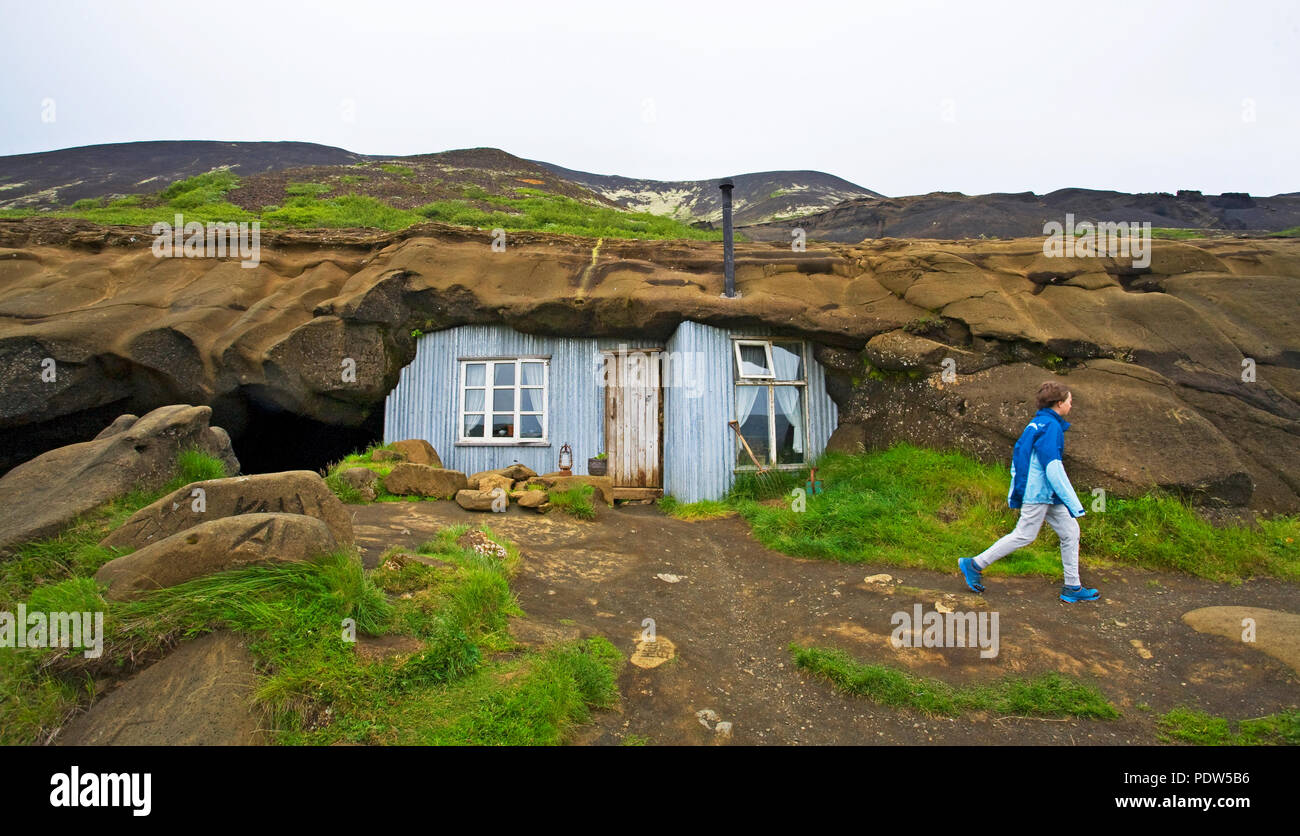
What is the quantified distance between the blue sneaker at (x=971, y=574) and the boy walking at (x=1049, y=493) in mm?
118

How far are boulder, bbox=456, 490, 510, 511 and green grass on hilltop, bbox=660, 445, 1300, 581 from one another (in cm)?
341

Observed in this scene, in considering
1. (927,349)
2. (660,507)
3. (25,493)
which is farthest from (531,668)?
(927,349)

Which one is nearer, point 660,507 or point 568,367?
point 660,507

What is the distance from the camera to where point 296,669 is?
11.2ft

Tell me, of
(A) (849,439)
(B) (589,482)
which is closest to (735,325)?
(A) (849,439)

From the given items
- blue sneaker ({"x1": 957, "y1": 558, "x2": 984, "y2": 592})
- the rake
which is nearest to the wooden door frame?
the rake

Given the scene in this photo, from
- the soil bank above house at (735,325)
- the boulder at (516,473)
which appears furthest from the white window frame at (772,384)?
the boulder at (516,473)

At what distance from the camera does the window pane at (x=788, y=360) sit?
10.7 metres

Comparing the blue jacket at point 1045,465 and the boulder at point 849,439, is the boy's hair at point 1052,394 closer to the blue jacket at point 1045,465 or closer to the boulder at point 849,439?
the blue jacket at point 1045,465

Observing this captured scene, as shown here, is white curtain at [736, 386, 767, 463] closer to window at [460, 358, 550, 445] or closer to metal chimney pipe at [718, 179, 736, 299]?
metal chimney pipe at [718, 179, 736, 299]

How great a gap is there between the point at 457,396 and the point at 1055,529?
9068 mm

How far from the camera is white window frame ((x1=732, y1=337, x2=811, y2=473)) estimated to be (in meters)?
10.4

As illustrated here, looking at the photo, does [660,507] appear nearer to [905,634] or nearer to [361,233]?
[905,634]

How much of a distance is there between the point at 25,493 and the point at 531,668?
4608mm
